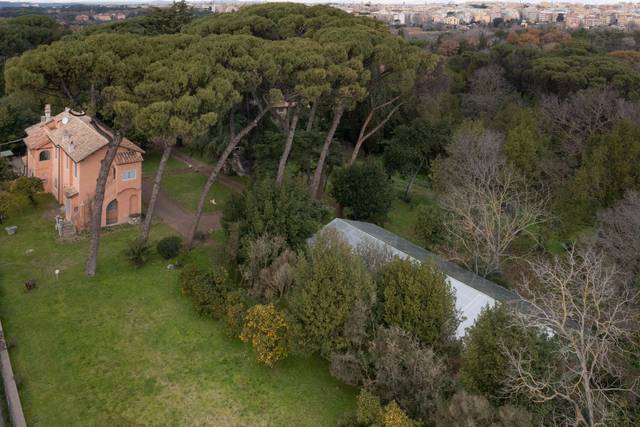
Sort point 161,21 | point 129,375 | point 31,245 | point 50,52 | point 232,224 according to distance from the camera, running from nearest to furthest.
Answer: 1. point 129,375
2. point 50,52
3. point 232,224
4. point 31,245
5. point 161,21

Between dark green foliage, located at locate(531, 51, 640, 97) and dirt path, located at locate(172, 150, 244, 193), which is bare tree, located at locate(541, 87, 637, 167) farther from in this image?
dirt path, located at locate(172, 150, 244, 193)

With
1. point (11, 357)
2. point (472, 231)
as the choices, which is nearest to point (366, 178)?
point (472, 231)

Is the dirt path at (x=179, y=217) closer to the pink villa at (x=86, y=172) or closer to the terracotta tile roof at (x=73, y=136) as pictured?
the pink villa at (x=86, y=172)

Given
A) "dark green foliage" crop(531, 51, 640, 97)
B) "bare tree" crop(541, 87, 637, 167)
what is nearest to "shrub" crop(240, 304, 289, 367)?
"bare tree" crop(541, 87, 637, 167)

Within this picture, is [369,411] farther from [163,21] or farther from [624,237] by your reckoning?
[163,21]

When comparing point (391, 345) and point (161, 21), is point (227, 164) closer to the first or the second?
point (161, 21)
